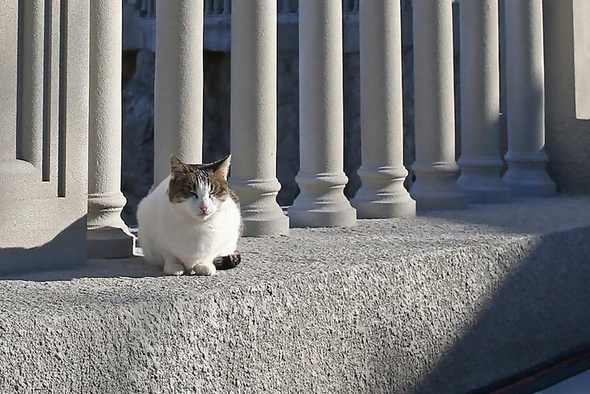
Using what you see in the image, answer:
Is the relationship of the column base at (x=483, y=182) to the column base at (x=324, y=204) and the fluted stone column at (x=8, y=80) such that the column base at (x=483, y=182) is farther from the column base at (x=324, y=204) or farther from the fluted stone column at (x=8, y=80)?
the fluted stone column at (x=8, y=80)

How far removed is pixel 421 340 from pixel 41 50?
3998 millimetres

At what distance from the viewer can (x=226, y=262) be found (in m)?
6.00

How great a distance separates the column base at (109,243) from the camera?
677 cm

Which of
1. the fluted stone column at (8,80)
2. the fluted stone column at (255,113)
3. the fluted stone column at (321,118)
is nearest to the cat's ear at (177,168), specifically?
the fluted stone column at (8,80)

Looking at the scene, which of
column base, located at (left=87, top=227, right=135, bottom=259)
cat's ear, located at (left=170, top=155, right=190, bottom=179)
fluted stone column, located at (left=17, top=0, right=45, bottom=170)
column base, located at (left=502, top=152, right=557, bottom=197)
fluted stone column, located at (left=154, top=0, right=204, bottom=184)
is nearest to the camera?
cat's ear, located at (left=170, top=155, right=190, bottom=179)

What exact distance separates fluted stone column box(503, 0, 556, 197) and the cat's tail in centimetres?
821

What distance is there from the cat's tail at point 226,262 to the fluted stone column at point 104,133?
4.10 ft

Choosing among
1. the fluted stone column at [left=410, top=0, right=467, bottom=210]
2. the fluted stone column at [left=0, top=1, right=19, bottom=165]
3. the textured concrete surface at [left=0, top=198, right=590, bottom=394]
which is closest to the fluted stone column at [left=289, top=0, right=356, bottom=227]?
the textured concrete surface at [left=0, top=198, right=590, bottom=394]

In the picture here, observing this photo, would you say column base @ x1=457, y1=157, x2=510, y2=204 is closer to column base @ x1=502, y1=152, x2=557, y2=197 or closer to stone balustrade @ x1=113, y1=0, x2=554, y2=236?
stone balustrade @ x1=113, y1=0, x2=554, y2=236

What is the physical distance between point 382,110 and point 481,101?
2.76m

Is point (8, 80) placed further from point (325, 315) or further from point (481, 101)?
point (481, 101)

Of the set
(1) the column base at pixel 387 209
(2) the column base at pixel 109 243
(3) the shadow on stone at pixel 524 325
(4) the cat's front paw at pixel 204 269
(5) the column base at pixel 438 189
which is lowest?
(3) the shadow on stone at pixel 524 325

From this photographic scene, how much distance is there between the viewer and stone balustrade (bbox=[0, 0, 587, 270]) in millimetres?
5965

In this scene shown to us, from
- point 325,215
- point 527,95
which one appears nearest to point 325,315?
point 325,215
